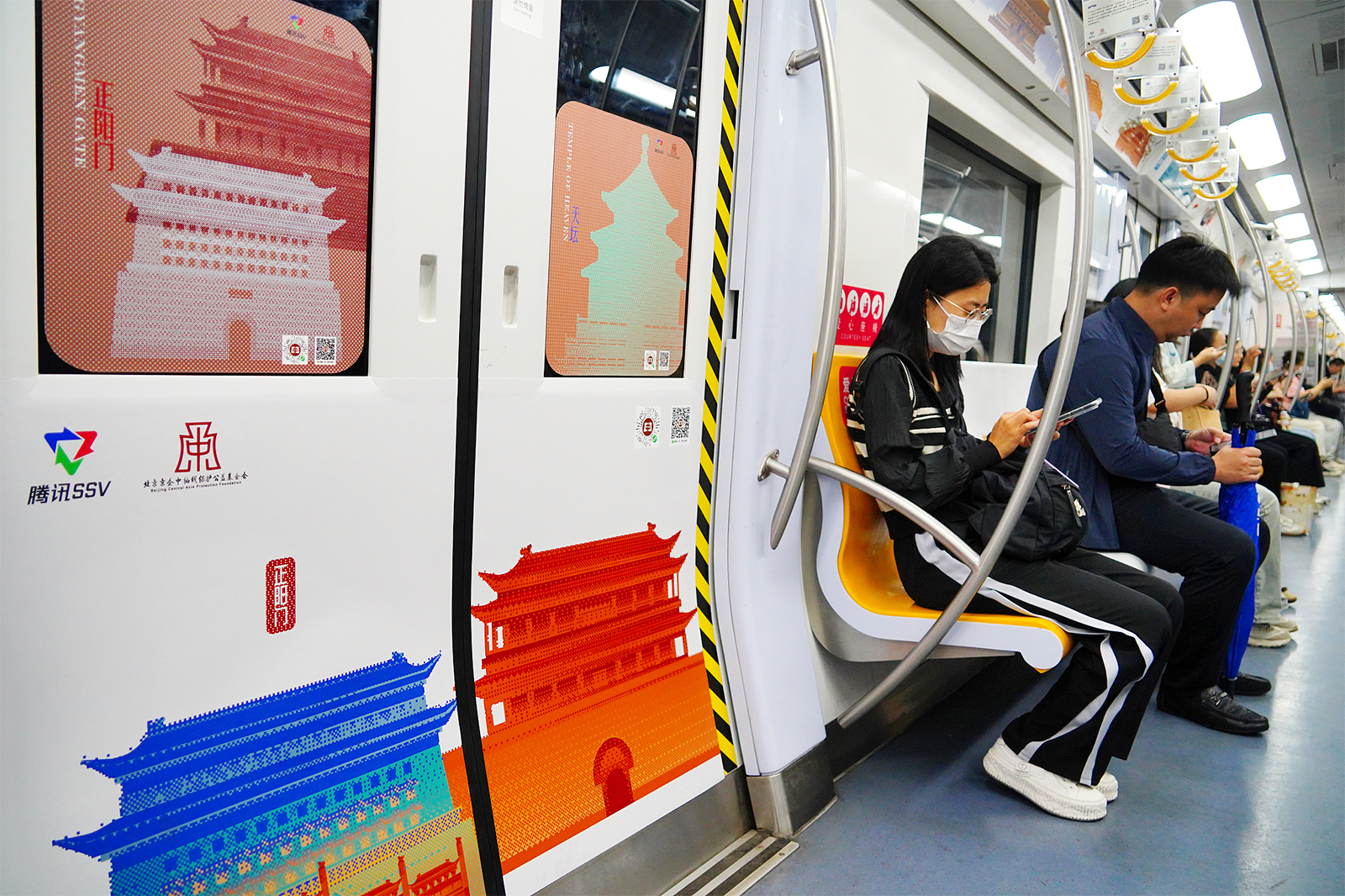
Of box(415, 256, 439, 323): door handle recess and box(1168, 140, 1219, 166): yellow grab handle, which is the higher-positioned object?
box(1168, 140, 1219, 166): yellow grab handle

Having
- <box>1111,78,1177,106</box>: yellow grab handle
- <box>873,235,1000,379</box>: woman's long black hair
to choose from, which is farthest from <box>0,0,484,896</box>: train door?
<box>1111,78,1177,106</box>: yellow grab handle

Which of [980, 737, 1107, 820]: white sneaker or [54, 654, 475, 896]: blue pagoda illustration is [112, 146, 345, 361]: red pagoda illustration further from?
[980, 737, 1107, 820]: white sneaker

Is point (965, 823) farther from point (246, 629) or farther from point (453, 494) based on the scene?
point (246, 629)

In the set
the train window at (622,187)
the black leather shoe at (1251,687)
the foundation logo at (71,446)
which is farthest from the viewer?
the black leather shoe at (1251,687)

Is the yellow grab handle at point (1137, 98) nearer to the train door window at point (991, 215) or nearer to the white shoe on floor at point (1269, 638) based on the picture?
the train door window at point (991, 215)

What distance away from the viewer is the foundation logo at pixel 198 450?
3.80 feet

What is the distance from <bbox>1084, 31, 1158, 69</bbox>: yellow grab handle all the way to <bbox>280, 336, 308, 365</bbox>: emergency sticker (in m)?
3.36

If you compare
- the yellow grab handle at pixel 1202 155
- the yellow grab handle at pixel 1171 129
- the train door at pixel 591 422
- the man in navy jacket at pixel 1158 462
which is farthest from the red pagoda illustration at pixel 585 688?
the yellow grab handle at pixel 1202 155

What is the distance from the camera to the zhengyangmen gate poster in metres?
1.06

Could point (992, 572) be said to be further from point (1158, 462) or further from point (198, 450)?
point (198, 450)

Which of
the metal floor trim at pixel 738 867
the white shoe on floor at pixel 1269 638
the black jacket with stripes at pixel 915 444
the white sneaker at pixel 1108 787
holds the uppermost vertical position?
the black jacket with stripes at pixel 915 444

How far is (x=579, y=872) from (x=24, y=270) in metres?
1.37

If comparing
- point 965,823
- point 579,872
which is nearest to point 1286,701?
point 965,823

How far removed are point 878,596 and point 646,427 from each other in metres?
0.89
